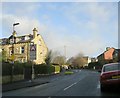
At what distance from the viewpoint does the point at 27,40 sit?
250ft

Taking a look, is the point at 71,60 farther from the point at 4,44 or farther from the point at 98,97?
the point at 98,97

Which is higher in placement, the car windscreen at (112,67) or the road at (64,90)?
the car windscreen at (112,67)

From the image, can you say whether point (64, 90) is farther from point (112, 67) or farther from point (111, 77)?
point (111, 77)

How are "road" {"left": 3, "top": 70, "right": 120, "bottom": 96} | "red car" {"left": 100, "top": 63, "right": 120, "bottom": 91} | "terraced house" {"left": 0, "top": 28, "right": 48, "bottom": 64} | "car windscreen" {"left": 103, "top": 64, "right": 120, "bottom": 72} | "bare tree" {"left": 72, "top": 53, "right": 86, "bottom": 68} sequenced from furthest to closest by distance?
"bare tree" {"left": 72, "top": 53, "right": 86, "bottom": 68}, "terraced house" {"left": 0, "top": 28, "right": 48, "bottom": 64}, "car windscreen" {"left": 103, "top": 64, "right": 120, "bottom": 72}, "road" {"left": 3, "top": 70, "right": 120, "bottom": 96}, "red car" {"left": 100, "top": 63, "right": 120, "bottom": 91}

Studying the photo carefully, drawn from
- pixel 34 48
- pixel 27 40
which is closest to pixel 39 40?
pixel 27 40

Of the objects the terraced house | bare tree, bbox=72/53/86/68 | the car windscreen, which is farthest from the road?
bare tree, bbox=72/53/86/68

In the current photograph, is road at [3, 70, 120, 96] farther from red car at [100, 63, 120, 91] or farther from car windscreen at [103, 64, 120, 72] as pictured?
car windscreen at [103, 64, 120, 72]

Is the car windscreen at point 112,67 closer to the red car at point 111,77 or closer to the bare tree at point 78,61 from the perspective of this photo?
the red car at point 111,77

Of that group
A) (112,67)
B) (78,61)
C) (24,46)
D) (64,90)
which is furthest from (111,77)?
(78,61)

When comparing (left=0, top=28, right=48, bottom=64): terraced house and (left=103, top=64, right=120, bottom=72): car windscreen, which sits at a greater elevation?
(left=0, top=28, right=48, bottom=64): terraced house

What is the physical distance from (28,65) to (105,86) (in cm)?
2382

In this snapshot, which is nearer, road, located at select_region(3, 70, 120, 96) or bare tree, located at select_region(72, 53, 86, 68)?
road, located at select_region(3, 70, 120, 96)

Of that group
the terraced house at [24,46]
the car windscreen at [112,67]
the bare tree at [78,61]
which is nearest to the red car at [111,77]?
the car windscreen at [112,67]

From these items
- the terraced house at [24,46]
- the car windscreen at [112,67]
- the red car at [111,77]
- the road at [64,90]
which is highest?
the terraced house at [24,46]
